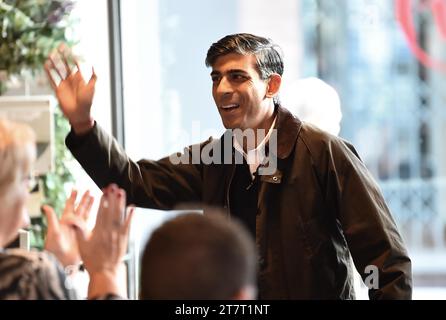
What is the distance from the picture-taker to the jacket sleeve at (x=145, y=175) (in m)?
2.11

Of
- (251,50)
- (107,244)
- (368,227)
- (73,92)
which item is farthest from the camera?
(251,50)

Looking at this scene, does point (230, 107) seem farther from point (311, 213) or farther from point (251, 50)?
point (311, 213)

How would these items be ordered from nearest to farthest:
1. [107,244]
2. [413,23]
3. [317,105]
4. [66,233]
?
[107,244] < [66,233] < [317,105] < [413,23]

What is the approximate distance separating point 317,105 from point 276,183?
0.74 metres

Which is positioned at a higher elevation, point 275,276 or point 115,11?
point 115,11

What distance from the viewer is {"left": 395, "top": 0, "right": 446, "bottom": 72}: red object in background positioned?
4055 mm

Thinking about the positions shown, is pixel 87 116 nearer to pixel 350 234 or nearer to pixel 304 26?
pixel 350 234

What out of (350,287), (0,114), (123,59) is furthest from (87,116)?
(123,59)

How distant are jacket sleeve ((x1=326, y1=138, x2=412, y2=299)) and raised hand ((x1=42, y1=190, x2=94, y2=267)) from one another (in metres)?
0.63

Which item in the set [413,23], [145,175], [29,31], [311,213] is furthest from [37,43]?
[413,23]

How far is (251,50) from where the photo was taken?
2137 mm

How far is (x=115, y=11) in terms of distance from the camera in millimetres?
3486

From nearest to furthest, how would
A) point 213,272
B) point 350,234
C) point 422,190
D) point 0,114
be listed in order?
point 213,272 → point 350,234 → point 0,114 → point 422,190
